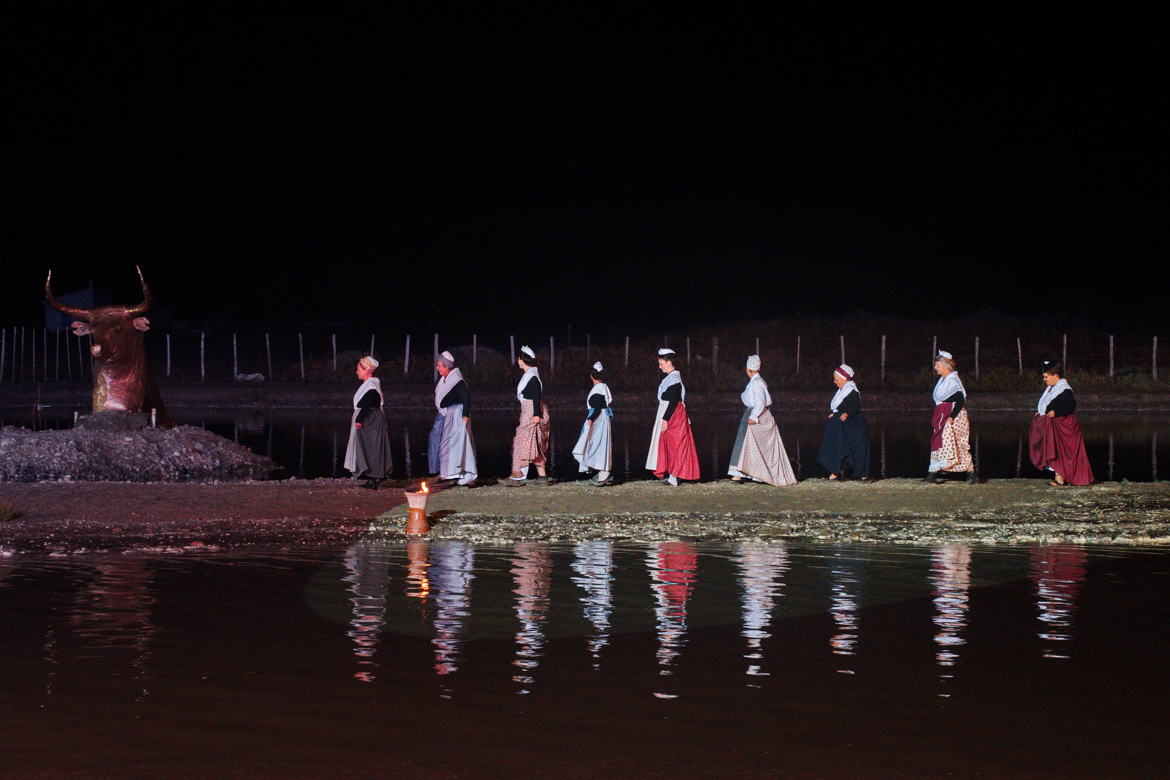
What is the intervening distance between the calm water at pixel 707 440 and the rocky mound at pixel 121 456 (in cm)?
89

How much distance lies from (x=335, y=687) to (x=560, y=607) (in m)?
2.40

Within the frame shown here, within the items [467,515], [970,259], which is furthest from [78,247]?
[467,515]

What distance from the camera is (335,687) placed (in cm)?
781

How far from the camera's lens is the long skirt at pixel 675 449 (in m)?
16.8

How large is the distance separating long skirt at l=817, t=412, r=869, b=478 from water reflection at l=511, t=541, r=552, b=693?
5.57 metres

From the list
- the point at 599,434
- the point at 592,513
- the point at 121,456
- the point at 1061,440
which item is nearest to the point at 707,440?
the point at 599,434

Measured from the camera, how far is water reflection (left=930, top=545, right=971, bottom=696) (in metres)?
8.67

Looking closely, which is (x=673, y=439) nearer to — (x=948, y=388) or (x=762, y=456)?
(x=762, y=456)

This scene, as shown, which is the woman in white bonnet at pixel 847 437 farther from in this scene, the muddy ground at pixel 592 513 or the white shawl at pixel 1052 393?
the white shawl at pixel 1052 393

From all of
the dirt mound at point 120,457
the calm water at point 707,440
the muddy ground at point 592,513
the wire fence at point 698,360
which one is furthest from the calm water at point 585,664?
the wire fence at point 698,360

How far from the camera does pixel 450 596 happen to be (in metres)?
10.4

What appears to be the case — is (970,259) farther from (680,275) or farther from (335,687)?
(335,687)

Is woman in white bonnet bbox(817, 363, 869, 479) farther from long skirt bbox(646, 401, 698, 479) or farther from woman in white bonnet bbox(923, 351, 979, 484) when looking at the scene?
long skirt bbox(646, 401, 698, 479)

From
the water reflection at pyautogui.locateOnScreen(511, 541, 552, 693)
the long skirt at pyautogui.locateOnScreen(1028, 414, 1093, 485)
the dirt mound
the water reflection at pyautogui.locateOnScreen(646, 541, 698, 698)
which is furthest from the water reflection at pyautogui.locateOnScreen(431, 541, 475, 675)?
the dirt mound
